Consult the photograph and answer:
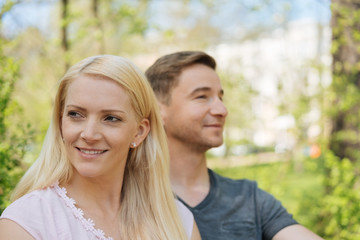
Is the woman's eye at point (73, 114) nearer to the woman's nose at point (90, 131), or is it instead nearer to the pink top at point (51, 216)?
the woman's nose at point (90, 131)

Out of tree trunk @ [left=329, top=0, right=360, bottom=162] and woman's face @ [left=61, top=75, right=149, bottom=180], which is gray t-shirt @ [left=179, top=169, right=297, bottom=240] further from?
tree trunk @ [left=329, top=0, right=360, bottom=162]

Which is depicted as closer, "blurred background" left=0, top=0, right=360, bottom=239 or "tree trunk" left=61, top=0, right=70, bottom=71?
"blurred background" left=0, top=0, right=360, bottom=239

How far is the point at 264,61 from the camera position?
9.19 meters

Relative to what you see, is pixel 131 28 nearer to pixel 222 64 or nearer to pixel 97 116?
pixel 222 64

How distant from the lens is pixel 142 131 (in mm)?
2104

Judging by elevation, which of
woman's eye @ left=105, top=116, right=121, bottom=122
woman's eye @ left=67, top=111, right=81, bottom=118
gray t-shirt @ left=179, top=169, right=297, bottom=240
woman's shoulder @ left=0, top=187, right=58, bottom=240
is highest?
woman's eye @ left=67, top=111, right=81, bottom=118

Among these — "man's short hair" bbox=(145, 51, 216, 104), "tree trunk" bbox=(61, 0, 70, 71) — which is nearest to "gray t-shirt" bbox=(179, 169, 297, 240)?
"man's short hair" bbox=(145, 51, 216, 104)

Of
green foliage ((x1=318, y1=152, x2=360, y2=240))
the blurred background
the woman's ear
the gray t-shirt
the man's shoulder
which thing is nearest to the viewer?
the woman's ear

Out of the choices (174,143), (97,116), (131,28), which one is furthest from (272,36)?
(97,116)

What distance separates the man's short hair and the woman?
2.25 ft

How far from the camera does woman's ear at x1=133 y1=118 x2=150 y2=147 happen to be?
2063mm

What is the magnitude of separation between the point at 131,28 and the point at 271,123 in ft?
8.61

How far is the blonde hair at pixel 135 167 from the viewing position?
6.14 feet

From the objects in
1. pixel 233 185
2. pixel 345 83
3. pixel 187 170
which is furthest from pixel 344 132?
pixel 187 170
